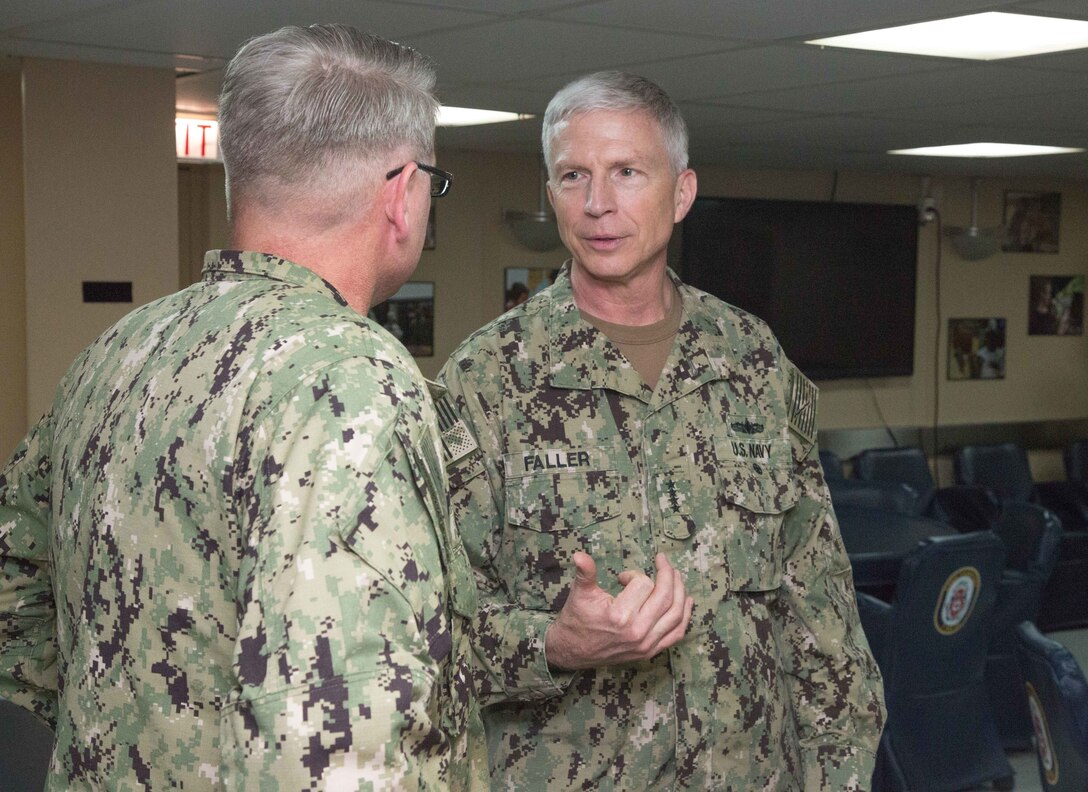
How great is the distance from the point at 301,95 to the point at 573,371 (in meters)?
0.93

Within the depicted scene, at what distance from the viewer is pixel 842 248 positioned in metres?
8.83

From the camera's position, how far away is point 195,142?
5789 millimetres

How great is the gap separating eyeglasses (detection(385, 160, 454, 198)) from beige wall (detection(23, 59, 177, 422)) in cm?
403

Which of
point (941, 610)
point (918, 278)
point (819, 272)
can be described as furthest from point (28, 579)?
point (918, 278)

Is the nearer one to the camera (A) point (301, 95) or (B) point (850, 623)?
(A) point (301, 95)

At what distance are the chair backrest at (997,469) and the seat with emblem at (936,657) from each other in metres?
3.96

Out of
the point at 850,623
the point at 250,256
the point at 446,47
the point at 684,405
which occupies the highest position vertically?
the point at 446,47

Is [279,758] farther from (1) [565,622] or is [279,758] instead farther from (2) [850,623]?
(2) [850,623]

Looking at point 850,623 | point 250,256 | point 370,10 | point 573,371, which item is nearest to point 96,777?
point 250,256

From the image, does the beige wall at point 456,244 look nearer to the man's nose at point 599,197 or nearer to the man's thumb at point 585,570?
the man's nose at point 599,197

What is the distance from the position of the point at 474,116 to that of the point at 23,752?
15.0 feet

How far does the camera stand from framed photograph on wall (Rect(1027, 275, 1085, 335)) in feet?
32.2

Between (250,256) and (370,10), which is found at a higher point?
(370,10)

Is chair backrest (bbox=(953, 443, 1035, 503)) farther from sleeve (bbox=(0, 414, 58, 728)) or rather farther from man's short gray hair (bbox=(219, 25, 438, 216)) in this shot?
man's short gray hair (bbox=(219, 25, 438, 216))
